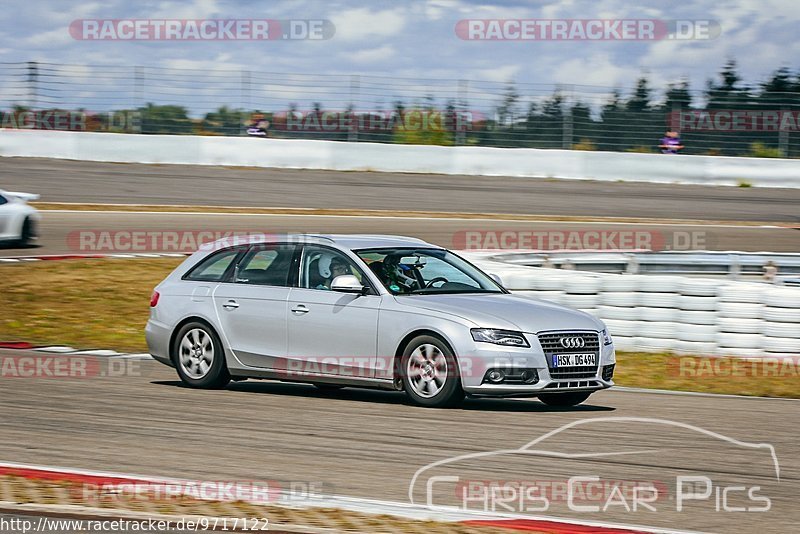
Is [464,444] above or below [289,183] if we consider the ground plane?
below

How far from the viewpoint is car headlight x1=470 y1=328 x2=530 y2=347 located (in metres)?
8.56

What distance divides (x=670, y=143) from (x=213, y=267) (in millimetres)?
22323

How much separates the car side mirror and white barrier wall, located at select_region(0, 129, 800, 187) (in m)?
20.9

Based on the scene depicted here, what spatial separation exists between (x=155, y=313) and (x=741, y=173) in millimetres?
22619

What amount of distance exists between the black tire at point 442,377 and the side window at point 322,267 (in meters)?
0.95

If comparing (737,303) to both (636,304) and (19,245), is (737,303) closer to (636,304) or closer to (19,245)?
(636,304)

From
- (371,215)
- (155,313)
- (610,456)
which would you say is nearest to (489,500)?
(610,456)

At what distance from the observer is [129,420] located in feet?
26.7

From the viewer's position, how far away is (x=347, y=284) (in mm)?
9016

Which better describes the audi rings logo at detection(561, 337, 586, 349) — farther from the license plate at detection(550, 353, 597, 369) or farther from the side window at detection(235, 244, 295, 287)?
the side window at detection(235, 244, 295, 287)

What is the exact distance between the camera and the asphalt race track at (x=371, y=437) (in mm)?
6309

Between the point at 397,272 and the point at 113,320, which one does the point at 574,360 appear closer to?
the point at 397,272

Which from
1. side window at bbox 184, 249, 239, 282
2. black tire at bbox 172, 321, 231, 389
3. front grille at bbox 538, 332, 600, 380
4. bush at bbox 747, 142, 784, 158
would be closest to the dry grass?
side window at bbox 184, 249, 239, 282

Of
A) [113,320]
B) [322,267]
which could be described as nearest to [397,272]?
[322,267]
